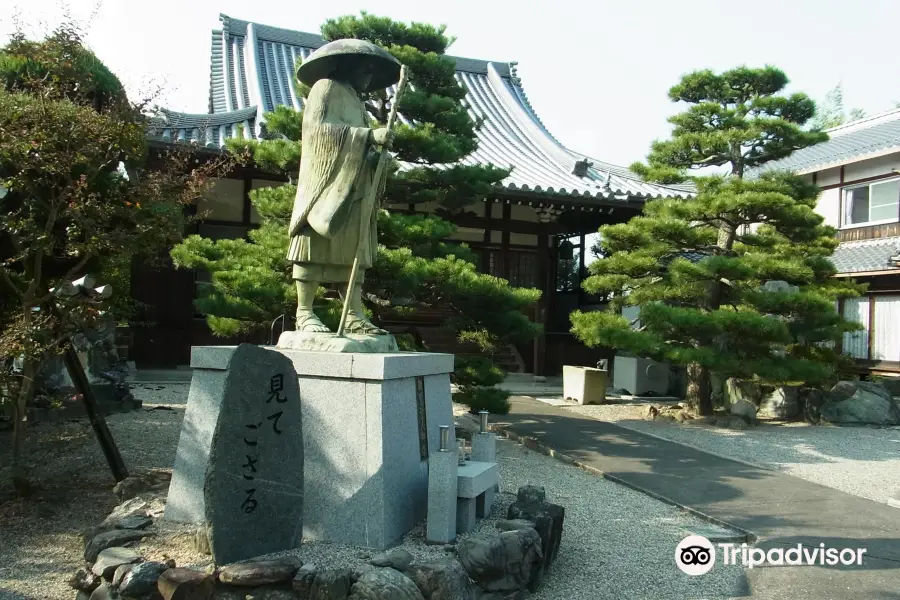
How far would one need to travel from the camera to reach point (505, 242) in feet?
49.8

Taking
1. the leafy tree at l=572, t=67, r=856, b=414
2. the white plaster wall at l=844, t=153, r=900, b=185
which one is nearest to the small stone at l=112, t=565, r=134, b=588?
the leafy tree at l=572, t=67, r=856, b=414

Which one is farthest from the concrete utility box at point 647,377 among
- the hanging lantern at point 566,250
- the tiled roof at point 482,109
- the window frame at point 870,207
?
the window frame at point 870,207

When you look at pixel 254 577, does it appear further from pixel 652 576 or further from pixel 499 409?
pixel 499 409

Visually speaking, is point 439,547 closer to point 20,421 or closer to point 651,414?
point 20,421

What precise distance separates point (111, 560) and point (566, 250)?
50.0 feet

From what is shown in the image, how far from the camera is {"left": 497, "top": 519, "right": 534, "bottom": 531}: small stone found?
13.9 feet

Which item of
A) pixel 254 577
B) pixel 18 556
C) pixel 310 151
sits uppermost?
pixel 310 151

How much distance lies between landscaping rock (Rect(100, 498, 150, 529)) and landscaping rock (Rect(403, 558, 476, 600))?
196cm

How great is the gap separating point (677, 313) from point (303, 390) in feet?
21.3

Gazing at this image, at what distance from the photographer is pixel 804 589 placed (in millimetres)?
4191

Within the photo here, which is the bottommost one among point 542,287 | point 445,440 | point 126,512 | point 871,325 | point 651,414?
point 126,512

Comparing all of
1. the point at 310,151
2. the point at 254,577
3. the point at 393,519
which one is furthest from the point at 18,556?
the point at 310,151

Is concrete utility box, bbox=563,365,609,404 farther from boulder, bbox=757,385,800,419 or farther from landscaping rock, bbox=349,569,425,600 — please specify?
landscaping rock, bbox=349,569,425,600

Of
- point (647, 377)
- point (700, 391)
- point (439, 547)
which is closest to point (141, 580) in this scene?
point (439, 547)
